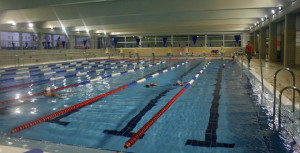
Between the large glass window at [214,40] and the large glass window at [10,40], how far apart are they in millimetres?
20323

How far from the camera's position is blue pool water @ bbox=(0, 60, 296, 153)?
3062mm

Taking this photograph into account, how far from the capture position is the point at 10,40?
17.0 m

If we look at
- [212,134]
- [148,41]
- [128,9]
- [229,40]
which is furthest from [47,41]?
[212,134]

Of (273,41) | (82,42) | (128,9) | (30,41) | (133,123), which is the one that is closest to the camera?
(133,123)

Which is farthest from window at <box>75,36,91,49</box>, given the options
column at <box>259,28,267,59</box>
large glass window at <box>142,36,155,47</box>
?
column at <box>259,28,267,59</box>

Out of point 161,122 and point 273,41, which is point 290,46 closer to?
point 273,41

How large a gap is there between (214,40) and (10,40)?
70.8 ft

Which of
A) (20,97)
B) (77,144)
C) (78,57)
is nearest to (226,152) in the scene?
(77,144)

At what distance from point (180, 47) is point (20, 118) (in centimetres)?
2612

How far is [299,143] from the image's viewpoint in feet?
9.56

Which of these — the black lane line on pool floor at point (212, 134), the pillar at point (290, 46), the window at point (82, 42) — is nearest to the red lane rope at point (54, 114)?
the black lane line on pool floor at point (212, 134)

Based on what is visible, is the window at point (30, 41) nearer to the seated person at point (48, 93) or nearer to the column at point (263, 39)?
the seated person at point (48, 93)

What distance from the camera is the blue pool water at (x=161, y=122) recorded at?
3062mm

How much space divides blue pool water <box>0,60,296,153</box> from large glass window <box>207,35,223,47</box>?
2366cm
